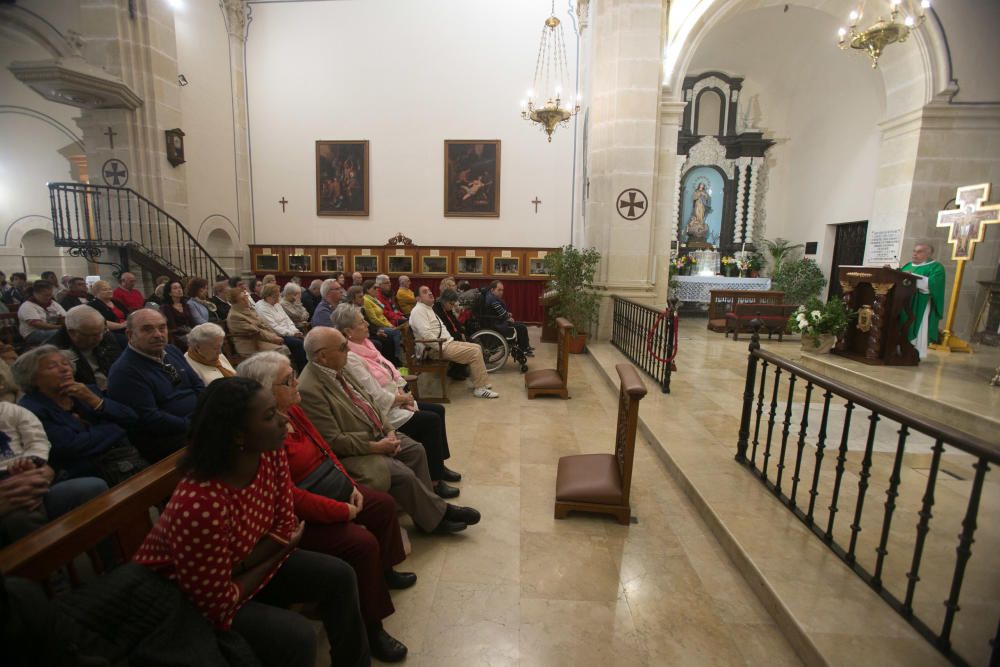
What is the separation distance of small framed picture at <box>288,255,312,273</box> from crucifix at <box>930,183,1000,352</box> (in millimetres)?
11075

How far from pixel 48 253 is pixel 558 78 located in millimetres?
12167

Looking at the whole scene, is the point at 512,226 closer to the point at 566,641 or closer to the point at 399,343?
the point at 399,343

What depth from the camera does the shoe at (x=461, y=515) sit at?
104 inches

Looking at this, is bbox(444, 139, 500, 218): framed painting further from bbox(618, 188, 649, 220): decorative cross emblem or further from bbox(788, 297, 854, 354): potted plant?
bbox(788, 297, 854, 354): potted plant

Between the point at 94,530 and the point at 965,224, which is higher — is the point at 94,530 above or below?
below

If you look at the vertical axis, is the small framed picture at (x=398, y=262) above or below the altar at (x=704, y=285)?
above

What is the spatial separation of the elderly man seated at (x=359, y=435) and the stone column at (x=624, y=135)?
18.3 ft

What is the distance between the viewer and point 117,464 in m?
2.22

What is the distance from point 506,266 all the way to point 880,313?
21.9 feet

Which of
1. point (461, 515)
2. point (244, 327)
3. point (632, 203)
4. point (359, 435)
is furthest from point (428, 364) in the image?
point (632, 203)

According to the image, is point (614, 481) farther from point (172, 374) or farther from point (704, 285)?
point (704, 285)

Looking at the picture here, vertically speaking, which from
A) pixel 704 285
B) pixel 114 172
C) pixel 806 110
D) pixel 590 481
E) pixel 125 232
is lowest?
pixel 590 481

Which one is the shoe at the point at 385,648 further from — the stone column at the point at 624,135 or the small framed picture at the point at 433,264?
the small framed picture at the point at 433,264

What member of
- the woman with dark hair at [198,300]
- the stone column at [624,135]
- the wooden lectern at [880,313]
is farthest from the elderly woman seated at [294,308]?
the wooden lectern at [880,313]
